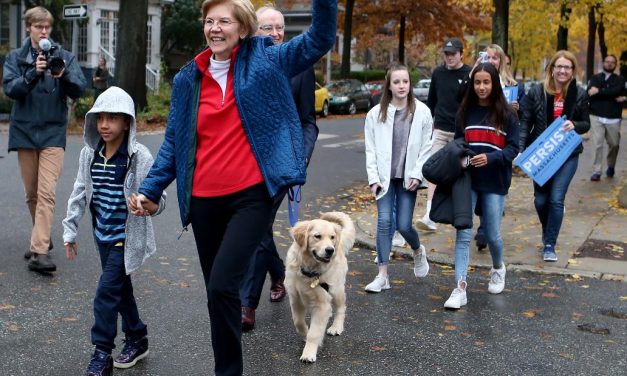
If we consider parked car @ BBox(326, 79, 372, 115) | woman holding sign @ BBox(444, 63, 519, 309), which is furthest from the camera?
parked car @ BBox(326, 79, 372, 115)

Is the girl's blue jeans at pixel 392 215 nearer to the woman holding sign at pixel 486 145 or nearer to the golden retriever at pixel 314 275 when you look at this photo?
the woman holding sign at pixel 486 145

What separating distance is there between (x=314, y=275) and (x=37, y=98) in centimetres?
340

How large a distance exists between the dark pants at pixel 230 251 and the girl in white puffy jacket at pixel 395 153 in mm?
2949

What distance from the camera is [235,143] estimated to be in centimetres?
422

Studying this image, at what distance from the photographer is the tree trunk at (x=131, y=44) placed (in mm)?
23594

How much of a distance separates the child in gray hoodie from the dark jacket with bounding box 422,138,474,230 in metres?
2.58

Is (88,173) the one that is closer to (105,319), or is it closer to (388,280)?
(105,319)

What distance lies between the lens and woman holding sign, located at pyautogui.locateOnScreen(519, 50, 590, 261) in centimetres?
842

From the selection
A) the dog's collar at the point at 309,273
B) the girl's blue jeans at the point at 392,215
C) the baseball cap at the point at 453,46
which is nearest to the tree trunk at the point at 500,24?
the baseball cap at the point at 453,46

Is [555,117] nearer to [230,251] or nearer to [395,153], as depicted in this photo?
[395,153]

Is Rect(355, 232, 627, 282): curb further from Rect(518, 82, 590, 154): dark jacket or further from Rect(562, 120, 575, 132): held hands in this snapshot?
Rect(562, 120, 575, 132): held hands

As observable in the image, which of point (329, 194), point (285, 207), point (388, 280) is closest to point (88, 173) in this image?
point (388, 280)

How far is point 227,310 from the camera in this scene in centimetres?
418

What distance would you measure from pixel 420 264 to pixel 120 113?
11.0 feet
